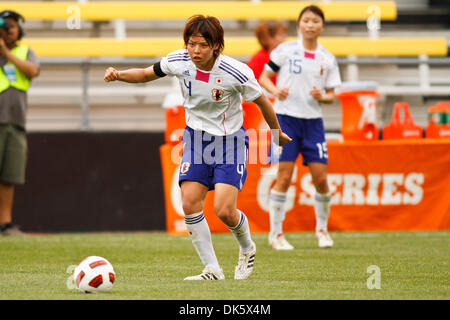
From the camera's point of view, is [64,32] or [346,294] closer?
[346,294]

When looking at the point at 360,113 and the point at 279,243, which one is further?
the point at 360,113

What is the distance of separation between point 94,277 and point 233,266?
2.02 m

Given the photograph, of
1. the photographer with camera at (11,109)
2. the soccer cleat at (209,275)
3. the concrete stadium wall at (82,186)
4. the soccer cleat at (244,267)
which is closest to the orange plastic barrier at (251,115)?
the concrete stadium wall at (82,186)

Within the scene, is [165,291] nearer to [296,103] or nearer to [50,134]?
[296,103]

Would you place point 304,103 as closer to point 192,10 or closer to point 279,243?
point 279,243

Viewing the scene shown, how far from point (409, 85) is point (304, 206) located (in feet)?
13.4

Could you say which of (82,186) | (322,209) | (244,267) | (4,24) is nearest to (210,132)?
(244,267)

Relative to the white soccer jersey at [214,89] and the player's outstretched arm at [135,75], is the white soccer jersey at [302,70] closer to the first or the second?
the white soccer jersey at [214,89]

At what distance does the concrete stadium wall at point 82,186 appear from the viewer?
1073 centimetres

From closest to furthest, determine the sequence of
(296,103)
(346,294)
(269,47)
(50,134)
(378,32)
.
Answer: (346,294) → (296,103) → (269,47) → (50,134) → (378,32)

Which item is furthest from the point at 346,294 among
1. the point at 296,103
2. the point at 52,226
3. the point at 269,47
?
the point at 52,226

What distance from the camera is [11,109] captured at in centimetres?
948

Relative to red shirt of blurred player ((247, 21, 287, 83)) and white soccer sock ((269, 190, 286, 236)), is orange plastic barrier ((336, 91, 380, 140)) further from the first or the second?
white soccer sock ((269, 190, 286, 236))

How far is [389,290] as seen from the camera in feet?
16.0
